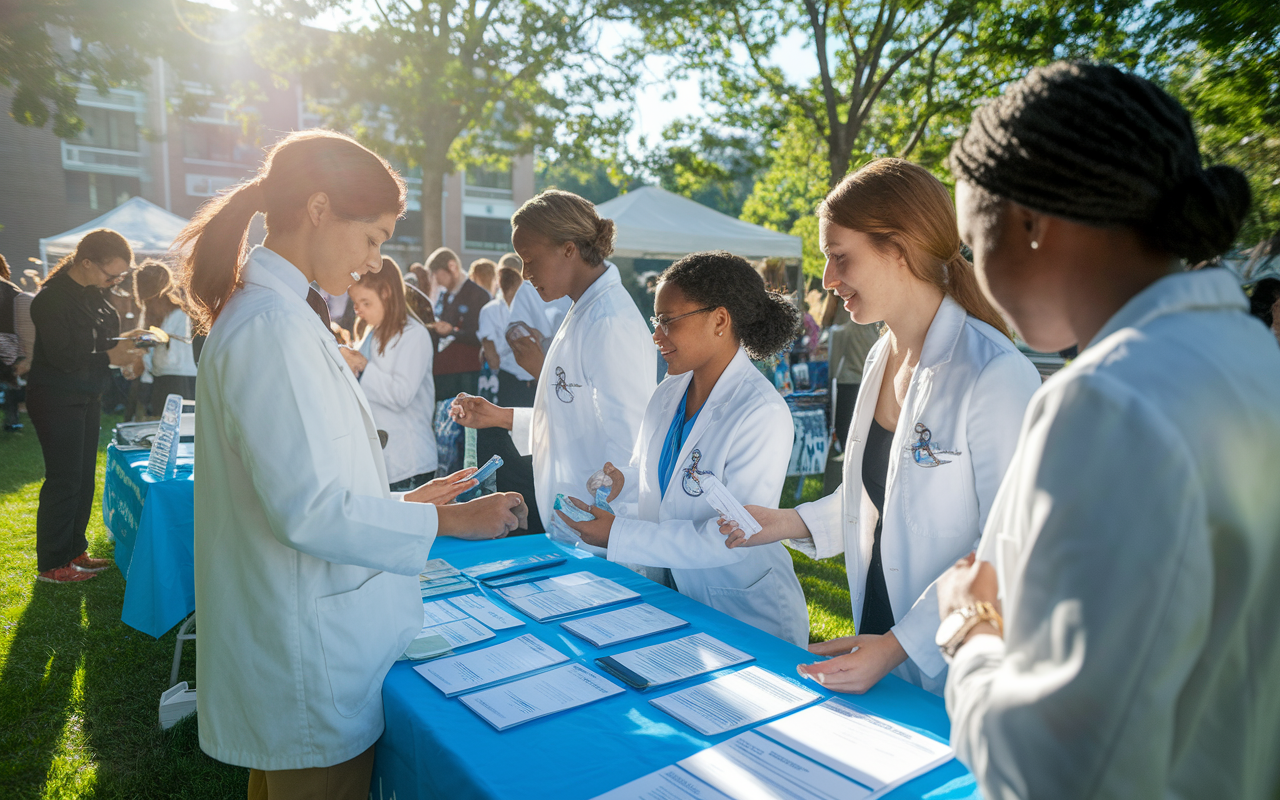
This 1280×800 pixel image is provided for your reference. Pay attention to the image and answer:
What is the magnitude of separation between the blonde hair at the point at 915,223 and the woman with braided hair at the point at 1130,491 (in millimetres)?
976

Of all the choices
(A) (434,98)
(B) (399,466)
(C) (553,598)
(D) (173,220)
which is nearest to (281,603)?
(C) (553,598)

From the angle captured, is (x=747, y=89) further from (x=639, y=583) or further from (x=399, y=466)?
(x=639, y=583)

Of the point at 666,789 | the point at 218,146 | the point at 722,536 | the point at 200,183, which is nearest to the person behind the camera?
the point at 666,789

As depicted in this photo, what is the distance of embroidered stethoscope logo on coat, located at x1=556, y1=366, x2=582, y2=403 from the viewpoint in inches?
118

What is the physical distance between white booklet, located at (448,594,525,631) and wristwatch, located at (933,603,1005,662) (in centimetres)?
123

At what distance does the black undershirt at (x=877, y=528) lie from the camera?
6.42 ft

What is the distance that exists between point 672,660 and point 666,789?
50 cm

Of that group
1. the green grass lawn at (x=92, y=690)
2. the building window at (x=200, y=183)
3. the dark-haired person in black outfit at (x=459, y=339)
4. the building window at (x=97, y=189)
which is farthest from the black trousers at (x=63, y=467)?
the building window at (x=97, y=189)

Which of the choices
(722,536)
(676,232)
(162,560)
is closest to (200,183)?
(676,232)

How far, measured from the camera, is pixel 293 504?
4.36 ft

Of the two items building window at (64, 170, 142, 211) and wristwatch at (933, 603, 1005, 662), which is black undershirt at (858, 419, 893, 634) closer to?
wristwatch at (933, 603, 1005, 662)

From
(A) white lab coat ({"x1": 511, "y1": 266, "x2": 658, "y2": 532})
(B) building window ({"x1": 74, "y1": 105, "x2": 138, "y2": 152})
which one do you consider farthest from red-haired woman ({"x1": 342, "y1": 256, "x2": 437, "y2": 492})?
(B) building window ({"x1": 74, "y1": 105, "x2": 138, "y2": 152})

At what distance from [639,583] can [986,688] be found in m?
1.57

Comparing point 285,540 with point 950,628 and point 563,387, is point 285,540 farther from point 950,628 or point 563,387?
point 563,387
